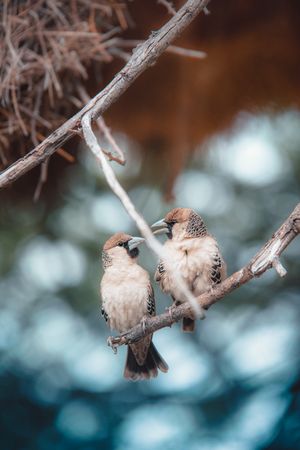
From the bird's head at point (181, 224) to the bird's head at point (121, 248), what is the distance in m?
0.06

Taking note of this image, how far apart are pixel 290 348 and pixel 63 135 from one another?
0.91 meters

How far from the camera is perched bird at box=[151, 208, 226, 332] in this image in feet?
4.04

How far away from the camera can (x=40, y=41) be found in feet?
5.36

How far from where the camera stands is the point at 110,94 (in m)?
1.07

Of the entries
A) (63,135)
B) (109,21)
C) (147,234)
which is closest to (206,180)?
(109,21)

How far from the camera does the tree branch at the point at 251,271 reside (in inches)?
38.0

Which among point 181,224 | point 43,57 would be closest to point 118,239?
point 181,224

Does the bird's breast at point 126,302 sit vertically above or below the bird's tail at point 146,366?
above

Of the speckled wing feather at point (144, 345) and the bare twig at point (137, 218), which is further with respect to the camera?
the speckled wing feather at point (144, 345)

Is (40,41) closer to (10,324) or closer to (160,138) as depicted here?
(160,138)

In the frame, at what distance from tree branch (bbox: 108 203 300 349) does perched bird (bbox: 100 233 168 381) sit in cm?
34

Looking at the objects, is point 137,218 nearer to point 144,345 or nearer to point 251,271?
point 251,271

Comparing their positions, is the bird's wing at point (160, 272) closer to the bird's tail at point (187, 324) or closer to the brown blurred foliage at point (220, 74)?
the bird's tail at point (187, 324)

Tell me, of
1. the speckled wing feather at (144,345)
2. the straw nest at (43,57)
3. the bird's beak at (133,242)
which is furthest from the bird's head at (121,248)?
the straw nest at (43,57)
